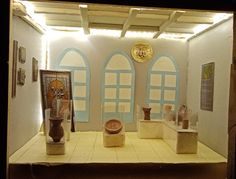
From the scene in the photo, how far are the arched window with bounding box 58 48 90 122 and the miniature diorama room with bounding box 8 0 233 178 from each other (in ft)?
0.04

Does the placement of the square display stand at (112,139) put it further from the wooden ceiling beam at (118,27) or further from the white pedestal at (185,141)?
the wooden ceiling beam at (118,27)

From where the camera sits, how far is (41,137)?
280 cm

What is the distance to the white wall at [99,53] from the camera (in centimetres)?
325

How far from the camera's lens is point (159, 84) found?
3354 millimetres

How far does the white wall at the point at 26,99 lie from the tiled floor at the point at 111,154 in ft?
0.38

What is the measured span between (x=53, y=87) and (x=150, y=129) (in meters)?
1.13

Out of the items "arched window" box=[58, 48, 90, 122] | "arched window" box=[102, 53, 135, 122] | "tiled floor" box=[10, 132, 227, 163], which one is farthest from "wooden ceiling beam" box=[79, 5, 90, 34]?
"tiled floor" box=[10, 132, 227, 163]

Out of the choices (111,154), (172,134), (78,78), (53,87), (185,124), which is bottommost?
(111,154)

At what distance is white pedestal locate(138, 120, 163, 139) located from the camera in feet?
9.24

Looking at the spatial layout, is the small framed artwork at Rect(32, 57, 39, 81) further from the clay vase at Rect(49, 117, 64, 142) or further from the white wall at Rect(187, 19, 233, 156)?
the white wall at Rect(187, 19, 233, 156)

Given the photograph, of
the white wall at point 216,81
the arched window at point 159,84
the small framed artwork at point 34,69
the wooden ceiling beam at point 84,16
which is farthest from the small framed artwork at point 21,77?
the white wall at point 216,81

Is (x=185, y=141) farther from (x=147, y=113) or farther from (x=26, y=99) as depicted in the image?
(x=26, y=99)

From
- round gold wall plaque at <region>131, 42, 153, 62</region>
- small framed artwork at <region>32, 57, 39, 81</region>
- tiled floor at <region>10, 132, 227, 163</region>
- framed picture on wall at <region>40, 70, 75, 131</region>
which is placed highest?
round gold wall plaque at <region>131, 42, 153, 62</region>

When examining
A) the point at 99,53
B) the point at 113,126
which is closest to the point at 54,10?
the point at 99,53
